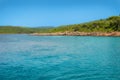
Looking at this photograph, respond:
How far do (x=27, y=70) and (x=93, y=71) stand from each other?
972 centimetres

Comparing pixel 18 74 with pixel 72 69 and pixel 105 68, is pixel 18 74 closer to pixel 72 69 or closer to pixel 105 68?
pixel 72 69

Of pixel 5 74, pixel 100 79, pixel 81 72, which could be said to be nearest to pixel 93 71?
pixel 81 72

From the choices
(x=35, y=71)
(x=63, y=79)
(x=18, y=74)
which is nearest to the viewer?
(x=63, y=79)

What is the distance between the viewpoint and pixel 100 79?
1250 inches

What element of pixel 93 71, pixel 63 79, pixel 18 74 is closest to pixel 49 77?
pixel 63 79

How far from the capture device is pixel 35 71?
3706 centimetres

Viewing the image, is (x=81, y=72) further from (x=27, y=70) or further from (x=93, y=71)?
(x=27, y=70)

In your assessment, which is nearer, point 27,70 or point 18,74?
point 18,74

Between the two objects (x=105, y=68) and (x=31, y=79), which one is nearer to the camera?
(x=31, y=79)

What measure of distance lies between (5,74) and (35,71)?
4.47 metres

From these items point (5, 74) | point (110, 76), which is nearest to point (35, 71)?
point (5, 74)

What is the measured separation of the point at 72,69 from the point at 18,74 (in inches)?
339

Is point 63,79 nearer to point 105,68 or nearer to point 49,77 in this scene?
point 49,77

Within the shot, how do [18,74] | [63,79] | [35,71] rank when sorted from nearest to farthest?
1. [63,79]
2. [18,74]
3. [35,71]
